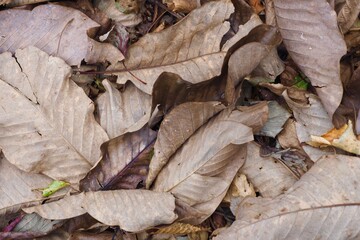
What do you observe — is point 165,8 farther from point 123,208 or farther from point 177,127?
point 123,208

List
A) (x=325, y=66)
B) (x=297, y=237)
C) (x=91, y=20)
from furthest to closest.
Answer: (x=91, y=20)
(x=325, y=66)
(x=297, y=237)

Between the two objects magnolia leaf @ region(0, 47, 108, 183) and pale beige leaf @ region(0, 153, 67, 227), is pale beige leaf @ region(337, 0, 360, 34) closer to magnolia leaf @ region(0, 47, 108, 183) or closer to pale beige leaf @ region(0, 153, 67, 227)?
magnolia leaf @ region(0, 47, 108, 183)

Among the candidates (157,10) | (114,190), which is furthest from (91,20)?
(114,190)

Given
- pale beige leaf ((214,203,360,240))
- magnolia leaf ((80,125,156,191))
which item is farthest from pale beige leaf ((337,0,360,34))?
magnolia leaf ((80,125,156,191))

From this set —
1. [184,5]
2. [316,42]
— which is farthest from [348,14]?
[184,5]

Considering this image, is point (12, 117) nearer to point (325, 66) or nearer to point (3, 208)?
point (3, 208)

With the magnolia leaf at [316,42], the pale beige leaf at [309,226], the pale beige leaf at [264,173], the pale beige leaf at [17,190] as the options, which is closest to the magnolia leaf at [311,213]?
the pale beige leaf at [309,226]

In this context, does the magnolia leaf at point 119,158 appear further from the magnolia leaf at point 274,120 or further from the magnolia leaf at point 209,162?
the magnolia leaf at point 274,120
